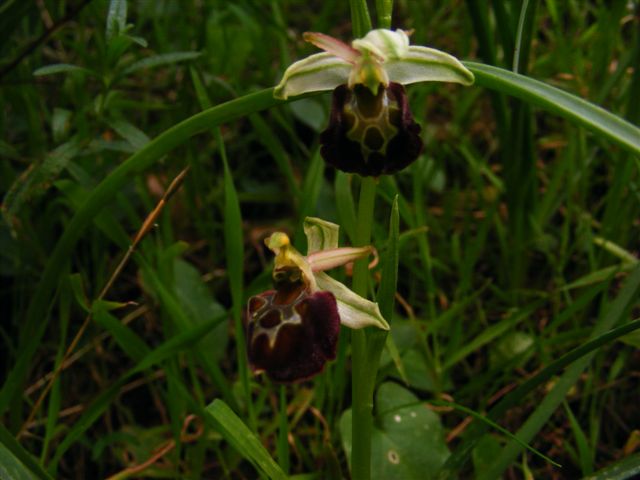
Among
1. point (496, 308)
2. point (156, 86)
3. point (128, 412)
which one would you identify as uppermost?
point (156, 86)

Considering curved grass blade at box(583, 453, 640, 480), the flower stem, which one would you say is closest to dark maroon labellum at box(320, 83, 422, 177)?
the flower stem

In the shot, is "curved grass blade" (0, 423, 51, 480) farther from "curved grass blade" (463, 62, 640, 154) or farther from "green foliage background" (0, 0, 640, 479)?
"curved grass blade" (463, 62, 640, 154)

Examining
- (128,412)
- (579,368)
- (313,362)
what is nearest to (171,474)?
(128,412)

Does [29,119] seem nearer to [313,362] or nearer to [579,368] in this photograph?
[313,362]

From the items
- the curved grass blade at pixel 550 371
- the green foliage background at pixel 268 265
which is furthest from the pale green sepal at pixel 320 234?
the curved grass blade at pixel 550 371

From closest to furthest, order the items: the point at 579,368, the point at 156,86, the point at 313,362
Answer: the point at 313,362 < the point at 579,368 < the point at 156,86

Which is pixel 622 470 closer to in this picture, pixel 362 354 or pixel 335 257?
pixel 362 354

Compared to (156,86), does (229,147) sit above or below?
below

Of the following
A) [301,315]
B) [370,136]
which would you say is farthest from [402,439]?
[370,136]
